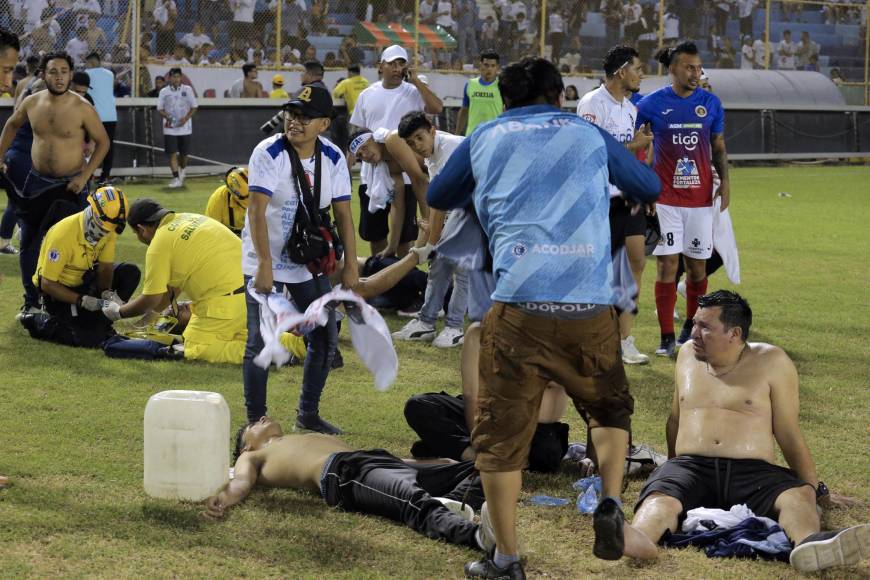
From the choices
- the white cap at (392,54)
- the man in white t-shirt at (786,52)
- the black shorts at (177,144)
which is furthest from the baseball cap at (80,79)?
the man in white t-shirt at (786,52)

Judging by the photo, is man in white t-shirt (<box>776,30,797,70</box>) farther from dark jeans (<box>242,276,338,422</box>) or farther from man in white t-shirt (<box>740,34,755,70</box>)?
dark jeans (<box>242,276,338,422</box>)

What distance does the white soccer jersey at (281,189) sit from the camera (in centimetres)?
631

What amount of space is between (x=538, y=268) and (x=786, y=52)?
99.9 feet

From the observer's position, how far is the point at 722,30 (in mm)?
31781

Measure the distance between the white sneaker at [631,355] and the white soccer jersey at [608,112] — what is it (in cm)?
150

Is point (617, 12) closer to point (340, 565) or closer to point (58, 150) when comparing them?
point (58, 150)

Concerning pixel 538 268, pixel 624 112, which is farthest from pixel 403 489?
pixel 624 112

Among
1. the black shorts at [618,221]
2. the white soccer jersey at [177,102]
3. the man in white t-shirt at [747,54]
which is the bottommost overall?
the black shorts at [618,221]

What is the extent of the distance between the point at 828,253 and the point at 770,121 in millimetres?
13475

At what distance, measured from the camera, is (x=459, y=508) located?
17.2 ft

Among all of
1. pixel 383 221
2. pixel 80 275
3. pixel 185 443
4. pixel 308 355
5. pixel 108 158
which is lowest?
pixel 185 443

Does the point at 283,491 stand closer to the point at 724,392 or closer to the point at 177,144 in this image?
the point at 724,392

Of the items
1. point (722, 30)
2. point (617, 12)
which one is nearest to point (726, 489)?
point (617, 12)

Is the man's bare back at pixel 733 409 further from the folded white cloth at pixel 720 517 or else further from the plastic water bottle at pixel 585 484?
the plastic water bottle at pixel 585 484
